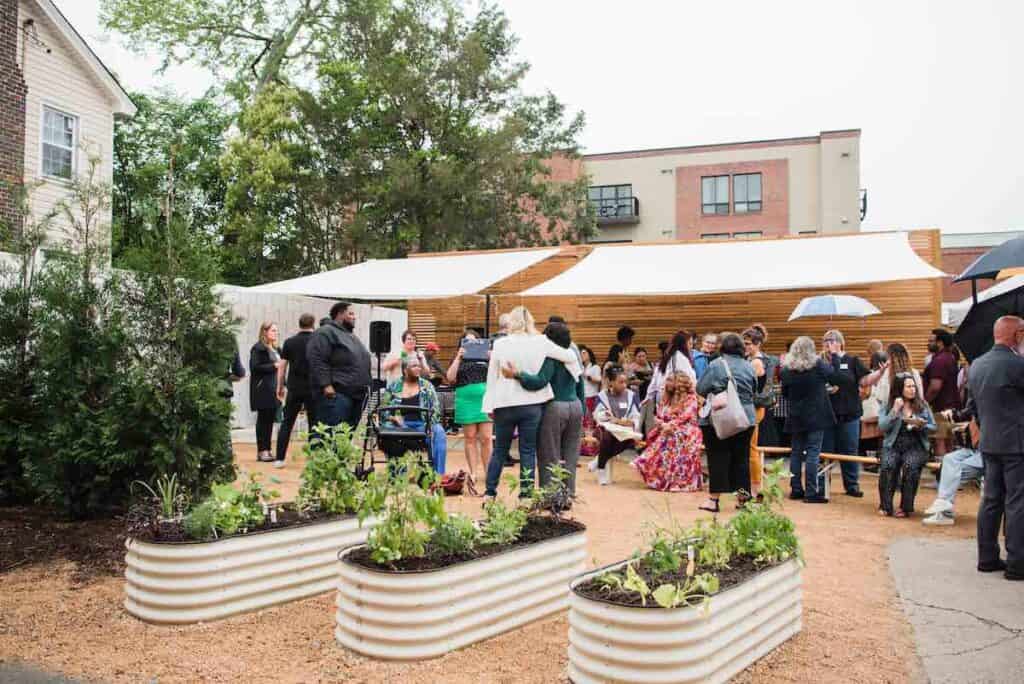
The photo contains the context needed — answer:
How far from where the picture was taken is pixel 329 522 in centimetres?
464

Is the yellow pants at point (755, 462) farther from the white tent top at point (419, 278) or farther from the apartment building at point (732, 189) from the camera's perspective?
the apartment building at point (732, 189)

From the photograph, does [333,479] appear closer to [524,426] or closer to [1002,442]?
[524,426]

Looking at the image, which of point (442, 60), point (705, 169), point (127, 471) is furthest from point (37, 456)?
point (705, 169)

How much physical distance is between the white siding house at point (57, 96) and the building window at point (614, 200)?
26.9 metres

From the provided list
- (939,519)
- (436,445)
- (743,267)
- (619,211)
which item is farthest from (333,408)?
(619,211)

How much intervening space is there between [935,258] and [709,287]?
329cm

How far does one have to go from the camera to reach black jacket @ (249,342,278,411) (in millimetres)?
10070

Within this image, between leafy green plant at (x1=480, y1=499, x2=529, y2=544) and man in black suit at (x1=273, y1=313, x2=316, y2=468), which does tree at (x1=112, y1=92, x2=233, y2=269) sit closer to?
man in black suit at (x1=273, y1=313, x2=316, y2=468)

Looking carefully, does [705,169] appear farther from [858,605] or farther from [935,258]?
[858,605]

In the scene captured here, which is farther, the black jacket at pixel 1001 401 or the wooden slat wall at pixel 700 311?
the wooden slat wall at pixel 700 311

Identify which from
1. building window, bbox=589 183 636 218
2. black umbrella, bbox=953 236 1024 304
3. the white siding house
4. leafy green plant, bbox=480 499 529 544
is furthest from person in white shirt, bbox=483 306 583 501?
building window, bbox=589 183 636 218

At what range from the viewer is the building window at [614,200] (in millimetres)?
41281

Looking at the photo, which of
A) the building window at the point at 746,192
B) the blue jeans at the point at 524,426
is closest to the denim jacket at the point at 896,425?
the blue jeans at the point at 524,426

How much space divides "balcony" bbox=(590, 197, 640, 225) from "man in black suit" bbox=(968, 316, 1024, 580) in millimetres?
35938
